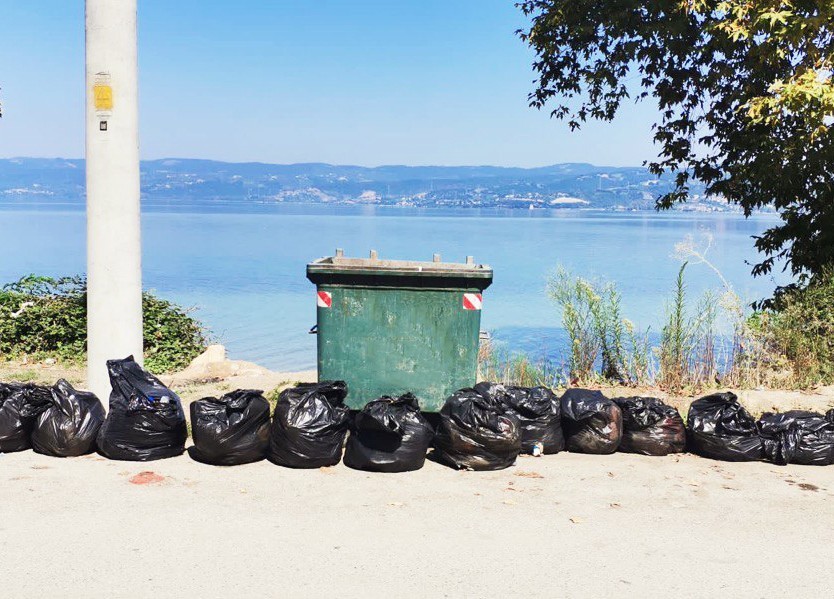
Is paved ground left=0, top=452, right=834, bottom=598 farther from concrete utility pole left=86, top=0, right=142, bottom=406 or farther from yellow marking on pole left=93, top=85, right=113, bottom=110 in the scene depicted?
yellow marking on pole left=93, top=85, right=113, bottom=110

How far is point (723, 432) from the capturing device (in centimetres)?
655

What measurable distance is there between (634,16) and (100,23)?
7.16 meters

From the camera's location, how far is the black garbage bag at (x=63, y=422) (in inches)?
245

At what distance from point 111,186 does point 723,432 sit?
17.3ft

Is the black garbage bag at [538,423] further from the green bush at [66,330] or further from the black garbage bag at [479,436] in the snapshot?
the green bush at [66,330]

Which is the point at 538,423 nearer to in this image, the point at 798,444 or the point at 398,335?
the point at 398,335

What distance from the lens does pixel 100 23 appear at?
22.0 ft

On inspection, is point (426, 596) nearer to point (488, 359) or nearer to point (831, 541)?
point (831, 541)

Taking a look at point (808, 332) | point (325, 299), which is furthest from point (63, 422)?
point (808, 332)

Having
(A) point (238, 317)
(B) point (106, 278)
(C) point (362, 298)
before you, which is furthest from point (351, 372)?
(A) point (238, 317)

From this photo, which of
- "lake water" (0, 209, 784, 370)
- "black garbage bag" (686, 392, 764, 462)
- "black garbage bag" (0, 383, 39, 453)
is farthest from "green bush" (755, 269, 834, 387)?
"black garbage bag" (0, 383, 39, 453)

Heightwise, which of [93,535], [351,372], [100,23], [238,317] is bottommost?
[238,317]

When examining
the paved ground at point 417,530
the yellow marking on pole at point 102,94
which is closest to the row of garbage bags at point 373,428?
the paved ground at point 417,530

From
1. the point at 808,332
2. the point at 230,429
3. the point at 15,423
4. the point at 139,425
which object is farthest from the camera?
the point at 808,332
